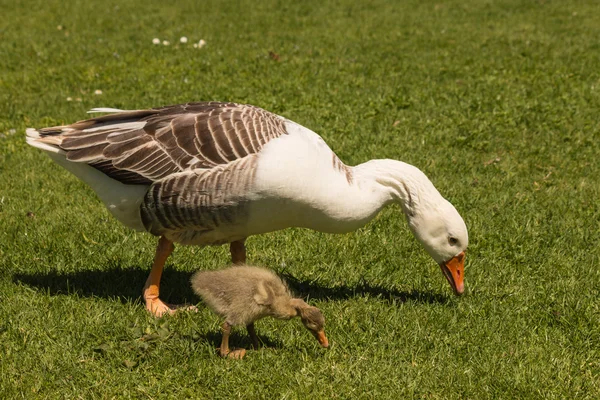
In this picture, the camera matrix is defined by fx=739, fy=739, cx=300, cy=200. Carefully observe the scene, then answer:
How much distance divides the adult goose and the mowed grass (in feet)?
1.73

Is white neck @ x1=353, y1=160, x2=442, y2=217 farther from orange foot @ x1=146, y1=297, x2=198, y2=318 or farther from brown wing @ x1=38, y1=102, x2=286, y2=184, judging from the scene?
orange foot @ x1=146, y1=297, x2=198, y2=318

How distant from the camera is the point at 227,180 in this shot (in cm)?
475

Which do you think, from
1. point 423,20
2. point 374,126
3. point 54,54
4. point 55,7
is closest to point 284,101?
point 374,126

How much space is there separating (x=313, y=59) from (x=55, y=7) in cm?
695

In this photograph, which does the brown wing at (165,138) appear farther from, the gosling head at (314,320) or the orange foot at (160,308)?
the gosling head at (314,320)

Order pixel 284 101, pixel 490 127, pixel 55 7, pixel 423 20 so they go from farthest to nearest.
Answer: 1. pixel 55 7
2. pixel 423 20
3. pixel 284 101
4. pixel 490 127

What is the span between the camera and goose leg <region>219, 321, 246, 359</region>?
176 inches

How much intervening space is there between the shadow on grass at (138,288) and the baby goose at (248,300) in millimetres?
977

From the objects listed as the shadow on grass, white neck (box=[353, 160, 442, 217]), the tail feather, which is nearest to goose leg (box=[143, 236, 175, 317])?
the shadow on grass

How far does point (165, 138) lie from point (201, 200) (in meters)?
0.56

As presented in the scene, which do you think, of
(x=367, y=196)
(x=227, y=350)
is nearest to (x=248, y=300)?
(x=227, y=350)

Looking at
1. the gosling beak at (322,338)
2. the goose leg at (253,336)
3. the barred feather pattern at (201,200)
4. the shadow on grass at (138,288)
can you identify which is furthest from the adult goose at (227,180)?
the gosling beak at (322,338)

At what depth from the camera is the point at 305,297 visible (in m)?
5.48

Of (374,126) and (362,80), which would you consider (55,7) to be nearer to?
(362,80)
